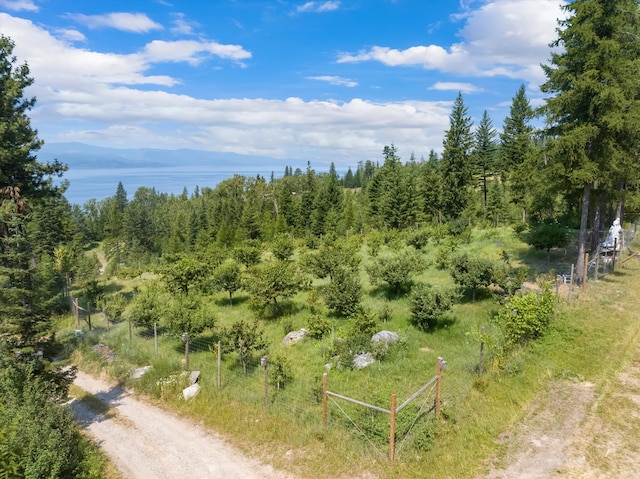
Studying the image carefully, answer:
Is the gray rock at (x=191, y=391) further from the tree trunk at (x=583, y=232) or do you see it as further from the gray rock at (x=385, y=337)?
the tree trunk at (x=583, y=232)

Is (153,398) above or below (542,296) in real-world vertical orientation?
below

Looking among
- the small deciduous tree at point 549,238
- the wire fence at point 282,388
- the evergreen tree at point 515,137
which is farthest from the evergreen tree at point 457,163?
the wire fence at point 282,388

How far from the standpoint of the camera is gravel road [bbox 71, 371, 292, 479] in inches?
367

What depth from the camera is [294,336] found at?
698 inches

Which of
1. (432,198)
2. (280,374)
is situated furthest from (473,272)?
(432,198)

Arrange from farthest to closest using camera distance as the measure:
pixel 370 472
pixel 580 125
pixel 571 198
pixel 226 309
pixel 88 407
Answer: pixel 226 309 < pixel 571 198 < pixel 580 125 < pixel 88 407 < pixel 370 472

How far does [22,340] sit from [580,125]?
22.8 meters

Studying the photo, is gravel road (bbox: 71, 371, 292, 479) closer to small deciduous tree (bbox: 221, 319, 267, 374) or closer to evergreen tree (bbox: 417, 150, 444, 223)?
small deciduous tree (bbox: 221, 319, 267, 374)

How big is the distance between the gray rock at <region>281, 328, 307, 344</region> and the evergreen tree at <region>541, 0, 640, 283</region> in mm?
13222

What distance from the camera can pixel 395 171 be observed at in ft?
205

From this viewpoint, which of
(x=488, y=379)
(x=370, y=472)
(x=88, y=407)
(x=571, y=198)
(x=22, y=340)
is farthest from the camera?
(x=571, y=198)

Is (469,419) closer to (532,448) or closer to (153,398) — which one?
(532,448)

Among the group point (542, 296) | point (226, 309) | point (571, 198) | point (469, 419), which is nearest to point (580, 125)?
point (571, 198)

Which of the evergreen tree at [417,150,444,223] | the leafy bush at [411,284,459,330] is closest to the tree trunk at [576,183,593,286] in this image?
the leafy bush at [411,284,459,330]
